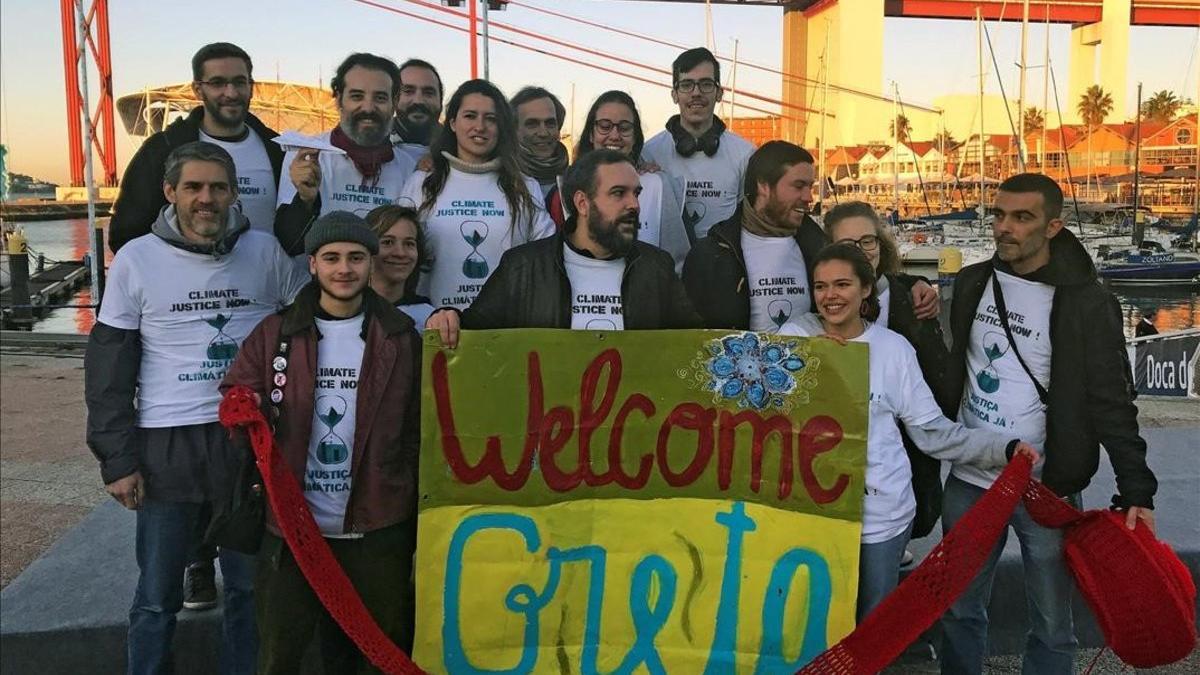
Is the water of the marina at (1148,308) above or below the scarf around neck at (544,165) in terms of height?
below

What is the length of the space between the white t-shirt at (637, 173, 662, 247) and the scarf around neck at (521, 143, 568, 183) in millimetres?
394

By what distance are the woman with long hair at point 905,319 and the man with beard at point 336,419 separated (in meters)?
1.57

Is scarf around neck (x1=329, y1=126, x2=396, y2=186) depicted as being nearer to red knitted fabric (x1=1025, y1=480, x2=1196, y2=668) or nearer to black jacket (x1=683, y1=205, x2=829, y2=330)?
black jacket (x1=683, y1=205, x2=829, y2=330)

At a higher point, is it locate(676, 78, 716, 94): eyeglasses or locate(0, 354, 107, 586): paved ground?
locate(676, 78, 716, 94): eyeglasses

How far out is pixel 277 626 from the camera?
257 centimetres

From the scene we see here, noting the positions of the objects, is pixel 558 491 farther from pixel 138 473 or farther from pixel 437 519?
pixel 138 473

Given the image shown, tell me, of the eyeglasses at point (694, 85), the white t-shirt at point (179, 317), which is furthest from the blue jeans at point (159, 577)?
the eyeglasses at point (694, 85)

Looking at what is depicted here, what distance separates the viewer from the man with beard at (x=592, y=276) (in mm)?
2965

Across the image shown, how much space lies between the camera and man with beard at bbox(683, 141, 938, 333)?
3.25 meters

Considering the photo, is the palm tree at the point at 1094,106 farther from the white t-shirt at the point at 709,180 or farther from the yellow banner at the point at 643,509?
the yellow banner at the point at 643,509

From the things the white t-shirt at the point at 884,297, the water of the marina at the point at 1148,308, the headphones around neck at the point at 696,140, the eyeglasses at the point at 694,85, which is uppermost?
the eyeglasses at the point at 694,85

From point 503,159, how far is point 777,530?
168 cm

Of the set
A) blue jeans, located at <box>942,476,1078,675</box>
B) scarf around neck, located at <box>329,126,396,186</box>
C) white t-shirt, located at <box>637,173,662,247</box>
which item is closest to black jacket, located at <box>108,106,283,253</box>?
scarf around neck, located at <box>329,126,396,186</box>

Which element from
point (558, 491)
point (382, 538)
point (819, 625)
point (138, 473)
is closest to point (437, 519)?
point (382, 538)
